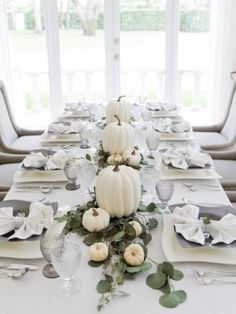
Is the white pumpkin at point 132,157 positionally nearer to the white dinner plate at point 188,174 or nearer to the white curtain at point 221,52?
the white dinner plate at point 188,174

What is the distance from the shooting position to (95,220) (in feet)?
3.63

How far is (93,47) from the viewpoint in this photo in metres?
3.89

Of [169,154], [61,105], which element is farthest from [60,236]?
[61,105]

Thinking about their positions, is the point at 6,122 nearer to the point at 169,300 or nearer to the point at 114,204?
the point at 114,204

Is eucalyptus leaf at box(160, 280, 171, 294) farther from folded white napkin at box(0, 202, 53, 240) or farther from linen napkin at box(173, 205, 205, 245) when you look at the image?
folded white napkin at box(0, 202, 53, 240)

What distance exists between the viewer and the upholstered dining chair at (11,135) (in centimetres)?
244

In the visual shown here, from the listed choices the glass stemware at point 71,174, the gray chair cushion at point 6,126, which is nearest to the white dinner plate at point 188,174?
the glass stemware at point 71,174

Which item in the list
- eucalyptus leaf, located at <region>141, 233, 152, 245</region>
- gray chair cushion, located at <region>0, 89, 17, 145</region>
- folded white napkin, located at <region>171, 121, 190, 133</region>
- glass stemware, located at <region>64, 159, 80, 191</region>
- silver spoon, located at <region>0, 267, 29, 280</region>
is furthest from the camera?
gray chair cushion, located at <region>0, 89, 17, 145</region>

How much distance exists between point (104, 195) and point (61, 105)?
2983mm

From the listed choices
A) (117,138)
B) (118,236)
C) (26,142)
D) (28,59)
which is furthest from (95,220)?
(28,59)

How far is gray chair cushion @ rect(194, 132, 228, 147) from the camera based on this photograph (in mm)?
2549

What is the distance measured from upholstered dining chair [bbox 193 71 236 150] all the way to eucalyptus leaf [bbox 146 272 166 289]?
1569 millimetres

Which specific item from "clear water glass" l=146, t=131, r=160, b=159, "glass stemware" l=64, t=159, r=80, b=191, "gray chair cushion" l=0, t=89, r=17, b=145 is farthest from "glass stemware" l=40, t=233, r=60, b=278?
"gray chair cushion" l=0, t=89, r=17, b=145

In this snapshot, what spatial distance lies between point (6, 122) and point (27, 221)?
1.63 meters
